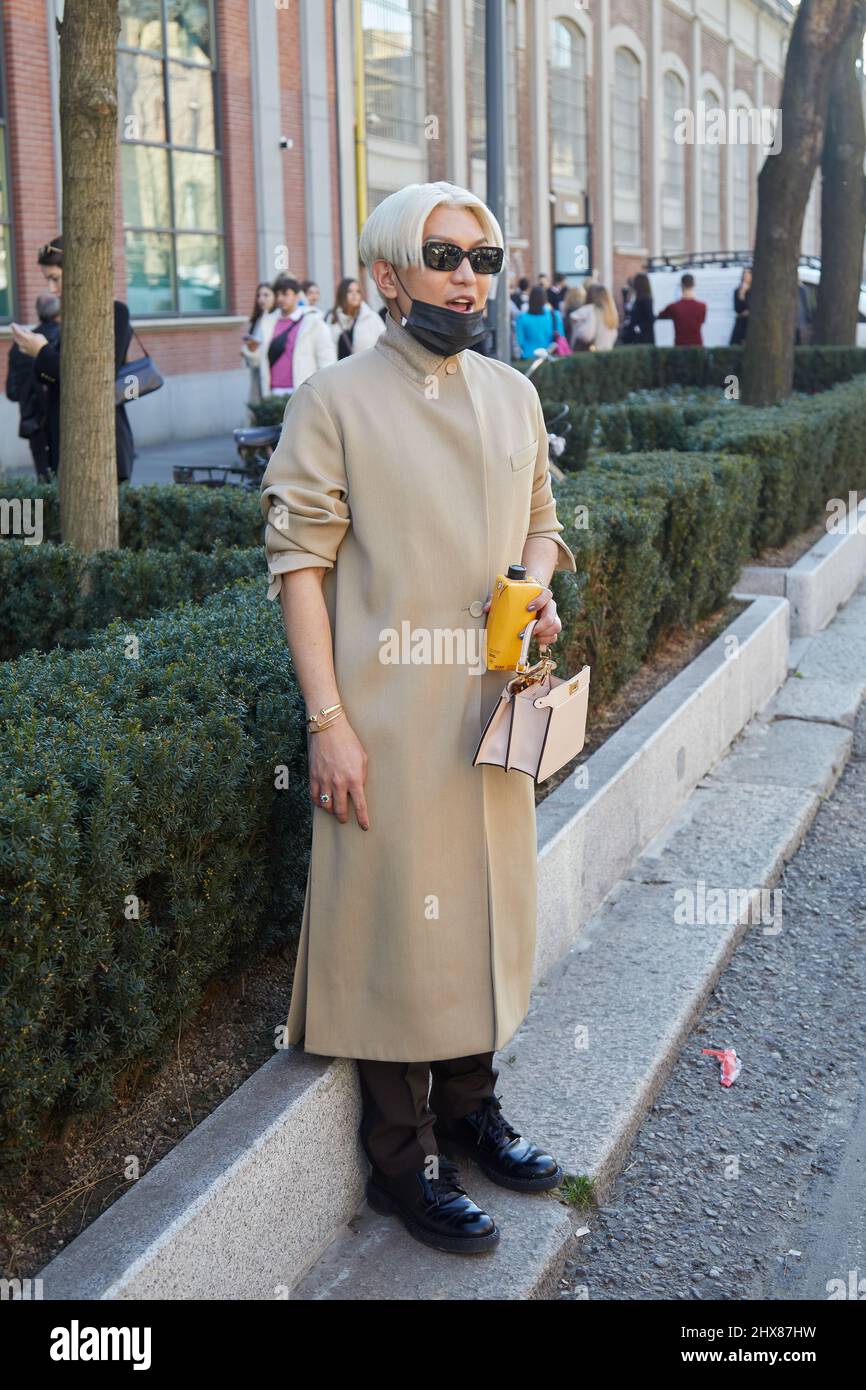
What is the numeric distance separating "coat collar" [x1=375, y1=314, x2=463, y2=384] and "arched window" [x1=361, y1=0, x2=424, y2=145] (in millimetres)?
26094

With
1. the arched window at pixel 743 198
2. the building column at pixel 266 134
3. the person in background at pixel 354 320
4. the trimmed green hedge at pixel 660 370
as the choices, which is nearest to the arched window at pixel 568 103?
the building column at pixel 266 134

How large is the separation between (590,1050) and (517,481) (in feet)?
5.51

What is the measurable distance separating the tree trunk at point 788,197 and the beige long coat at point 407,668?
1093 cm

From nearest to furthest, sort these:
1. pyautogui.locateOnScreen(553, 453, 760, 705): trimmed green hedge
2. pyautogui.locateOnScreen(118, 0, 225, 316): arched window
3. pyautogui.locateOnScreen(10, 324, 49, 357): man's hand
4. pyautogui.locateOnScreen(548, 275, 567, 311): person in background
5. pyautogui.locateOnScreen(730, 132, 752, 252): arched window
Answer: pyautogui.locateOnScreen(553, 453, 760, 705): trimmed green hedge → pyautogui.locateOnScreen(10, 324, 49, 357): man's hand → pyautogui.locateOnScreen(118, 0, 225, 316): arched window → pyautogui.locateOnScreen(548, 275, 567, 311): person in background → pyautogui.locateOnScreen(730, 132, 752, 252): arched window

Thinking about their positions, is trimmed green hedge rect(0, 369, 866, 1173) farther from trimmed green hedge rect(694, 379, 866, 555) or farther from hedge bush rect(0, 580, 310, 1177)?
trimmed green hedge rect(694, 379, 866, 555)

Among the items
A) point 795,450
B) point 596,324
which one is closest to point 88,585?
point 795,450

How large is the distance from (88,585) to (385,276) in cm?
299

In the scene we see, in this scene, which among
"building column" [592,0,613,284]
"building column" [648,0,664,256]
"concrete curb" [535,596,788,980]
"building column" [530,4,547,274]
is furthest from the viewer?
"building column" [648,0,664,256]

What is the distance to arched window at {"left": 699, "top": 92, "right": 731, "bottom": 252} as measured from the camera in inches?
1900

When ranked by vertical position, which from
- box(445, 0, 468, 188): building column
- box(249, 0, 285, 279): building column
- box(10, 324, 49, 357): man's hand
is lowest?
box(10, 324, 49, 357): man's hand

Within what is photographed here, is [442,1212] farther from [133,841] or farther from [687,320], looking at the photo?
[687,320]

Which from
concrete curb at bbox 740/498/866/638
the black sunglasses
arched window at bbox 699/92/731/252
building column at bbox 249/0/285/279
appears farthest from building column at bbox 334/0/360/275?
arched window at bbox 699/92/731/252

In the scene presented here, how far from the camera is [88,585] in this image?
5.71 metres

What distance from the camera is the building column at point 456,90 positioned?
29.6 metres
